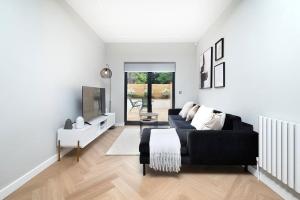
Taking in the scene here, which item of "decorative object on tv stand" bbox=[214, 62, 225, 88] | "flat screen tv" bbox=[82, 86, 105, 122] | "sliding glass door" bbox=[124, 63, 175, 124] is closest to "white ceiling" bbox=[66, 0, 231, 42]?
"decorative object on tv stand" bbox=[214, 62, 225, 88]

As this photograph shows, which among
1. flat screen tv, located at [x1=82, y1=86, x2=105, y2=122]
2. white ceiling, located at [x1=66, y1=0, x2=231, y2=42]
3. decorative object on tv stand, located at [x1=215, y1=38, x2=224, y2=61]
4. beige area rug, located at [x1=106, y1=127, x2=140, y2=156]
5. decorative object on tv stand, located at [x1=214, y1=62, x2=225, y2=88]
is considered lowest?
beige area rug, located at [x1=106, y1=127, x2=140, y2=156]

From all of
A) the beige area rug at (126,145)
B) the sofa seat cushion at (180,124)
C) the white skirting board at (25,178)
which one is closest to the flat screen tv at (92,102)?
the beige area rug at (126,145)

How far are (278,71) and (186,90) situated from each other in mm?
4035

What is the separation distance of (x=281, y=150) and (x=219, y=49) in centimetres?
249

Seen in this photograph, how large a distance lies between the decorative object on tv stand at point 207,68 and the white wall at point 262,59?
2.46ft

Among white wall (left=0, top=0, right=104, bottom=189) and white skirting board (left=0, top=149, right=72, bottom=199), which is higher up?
white wall (left=0, top=0, right=104, bottom=189)

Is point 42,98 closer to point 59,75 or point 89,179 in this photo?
point 59,75

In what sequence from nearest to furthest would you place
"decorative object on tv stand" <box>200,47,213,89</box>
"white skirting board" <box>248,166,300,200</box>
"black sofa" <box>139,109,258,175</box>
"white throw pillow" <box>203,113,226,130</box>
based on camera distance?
"white skirting board" <box>248,166,300,200</box> < "black sofa" <box>139,109,258,175</box> < "white throw pillow" <box>203,113,226,130</box> < "decorative object on tv stand" <box>200,47,213,89</box>

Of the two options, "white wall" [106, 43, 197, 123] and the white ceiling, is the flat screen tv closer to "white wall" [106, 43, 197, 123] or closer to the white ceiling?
"white wall" [106, 43, 197, 123]

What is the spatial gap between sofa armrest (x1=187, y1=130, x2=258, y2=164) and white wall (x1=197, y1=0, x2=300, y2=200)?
0.28 m

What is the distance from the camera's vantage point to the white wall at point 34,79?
6.44 feet

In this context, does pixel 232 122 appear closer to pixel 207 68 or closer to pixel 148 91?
pixel 207 68

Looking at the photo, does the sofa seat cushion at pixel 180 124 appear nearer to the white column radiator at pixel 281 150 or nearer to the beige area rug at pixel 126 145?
the beige area rug at pixel 126 145

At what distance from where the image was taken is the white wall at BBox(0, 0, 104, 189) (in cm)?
196
